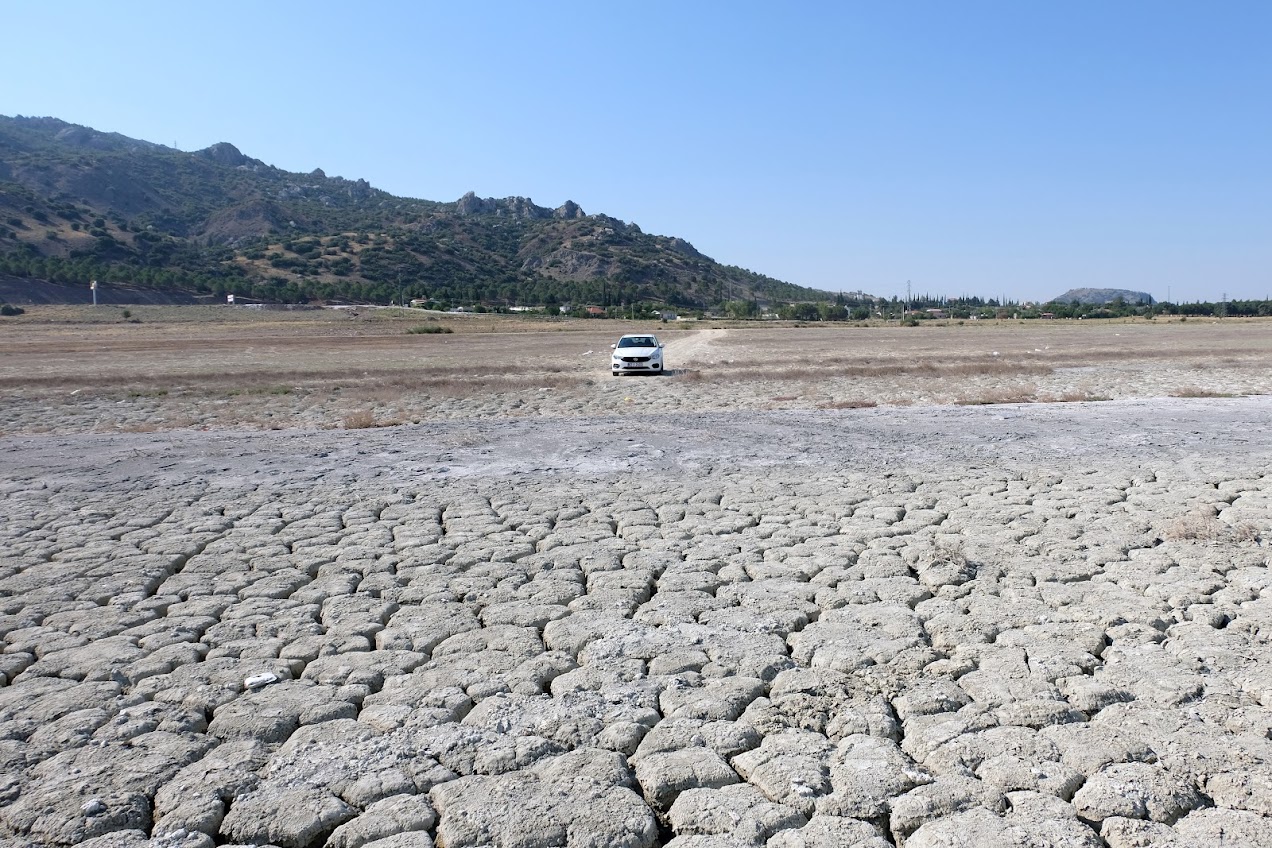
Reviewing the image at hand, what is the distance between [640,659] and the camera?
541 centimetres

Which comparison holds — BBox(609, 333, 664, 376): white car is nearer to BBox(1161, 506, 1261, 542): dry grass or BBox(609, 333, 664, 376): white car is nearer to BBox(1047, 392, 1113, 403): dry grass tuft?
BBox(1047, 392, 1113, 403): dry grass tuft

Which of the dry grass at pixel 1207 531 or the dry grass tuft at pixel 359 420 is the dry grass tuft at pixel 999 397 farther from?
the dry grass tuft at pixel 359 420

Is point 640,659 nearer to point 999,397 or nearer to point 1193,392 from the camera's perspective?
point 999,397

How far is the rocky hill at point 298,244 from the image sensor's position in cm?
10456

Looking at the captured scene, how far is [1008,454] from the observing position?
11797 mm

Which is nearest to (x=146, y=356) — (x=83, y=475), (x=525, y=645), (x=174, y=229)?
(x=83, y=475)

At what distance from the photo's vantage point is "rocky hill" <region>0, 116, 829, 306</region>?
105 meters

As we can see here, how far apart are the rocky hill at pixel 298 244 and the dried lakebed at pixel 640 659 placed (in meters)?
96.2

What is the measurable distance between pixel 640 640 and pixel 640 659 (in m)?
0.28

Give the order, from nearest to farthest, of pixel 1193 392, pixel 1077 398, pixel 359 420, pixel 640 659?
A: 1. pixel 640 659
2. pixel 359 420
3. pixel 1077 398
4. pixel 1193 392

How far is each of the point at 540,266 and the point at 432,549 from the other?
145 m

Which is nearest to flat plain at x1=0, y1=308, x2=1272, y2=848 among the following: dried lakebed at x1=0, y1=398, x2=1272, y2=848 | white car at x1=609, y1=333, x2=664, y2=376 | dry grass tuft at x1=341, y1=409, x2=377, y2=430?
dried lakebed at x1=0, y1=398, x2=1272, y2=848

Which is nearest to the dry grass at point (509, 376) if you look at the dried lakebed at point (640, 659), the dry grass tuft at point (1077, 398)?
the dry grass tuft at point (1077, 398)

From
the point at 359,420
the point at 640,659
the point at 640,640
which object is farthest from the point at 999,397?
the point at 640,659
